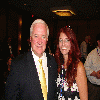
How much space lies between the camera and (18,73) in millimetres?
1246

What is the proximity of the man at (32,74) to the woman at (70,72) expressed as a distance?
176 mm

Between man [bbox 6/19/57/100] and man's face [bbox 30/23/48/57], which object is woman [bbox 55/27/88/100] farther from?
man's face [bbox 30/23/48/57]

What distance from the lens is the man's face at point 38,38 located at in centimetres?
141

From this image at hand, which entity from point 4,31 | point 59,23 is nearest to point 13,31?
point 4,31

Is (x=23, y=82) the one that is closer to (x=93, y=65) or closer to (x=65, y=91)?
(x=65, y=91)

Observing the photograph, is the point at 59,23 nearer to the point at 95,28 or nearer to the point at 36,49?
the point at 95,28

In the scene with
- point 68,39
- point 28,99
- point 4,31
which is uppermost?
point 4,31

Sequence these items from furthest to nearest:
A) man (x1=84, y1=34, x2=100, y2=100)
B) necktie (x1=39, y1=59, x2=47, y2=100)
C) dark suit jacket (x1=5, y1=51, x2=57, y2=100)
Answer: man (x1=84, y1=34, x2=100, y2=100)
necktie (x1=39, y1=59, x2=47, y2=100)
dark suit jacket (x1=5, y1=51, x2=57, y2=100)

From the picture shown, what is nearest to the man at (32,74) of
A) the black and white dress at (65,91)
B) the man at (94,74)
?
the black and white dress at (65,91)

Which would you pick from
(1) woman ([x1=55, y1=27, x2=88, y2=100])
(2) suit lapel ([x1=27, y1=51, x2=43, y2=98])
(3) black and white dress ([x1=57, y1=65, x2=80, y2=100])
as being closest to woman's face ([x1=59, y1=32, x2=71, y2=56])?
(1) woman ([x1=55, y1=27, x2=88, y2=100])

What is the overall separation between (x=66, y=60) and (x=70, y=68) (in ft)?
0.54

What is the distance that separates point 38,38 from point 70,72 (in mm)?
→ 600

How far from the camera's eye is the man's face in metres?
1.41

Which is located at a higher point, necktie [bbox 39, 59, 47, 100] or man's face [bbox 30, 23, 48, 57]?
man's face [bbox 30, 23, 48, 57]
